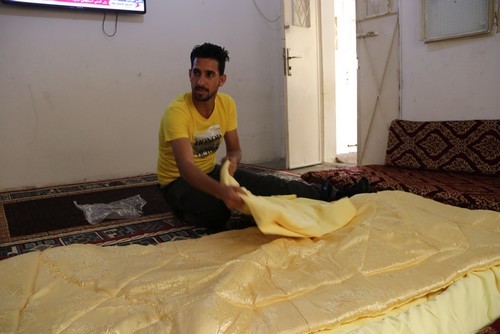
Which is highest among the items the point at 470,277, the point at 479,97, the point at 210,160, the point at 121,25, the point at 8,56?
the point at 121,25

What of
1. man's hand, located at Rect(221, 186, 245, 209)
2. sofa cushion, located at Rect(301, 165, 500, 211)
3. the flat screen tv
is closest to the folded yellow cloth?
man's hand, located at Rect(221, 186, 245, 209)

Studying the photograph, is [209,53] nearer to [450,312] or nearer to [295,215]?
[295,215]

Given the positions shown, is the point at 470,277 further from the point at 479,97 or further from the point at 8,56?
the point at 8,56

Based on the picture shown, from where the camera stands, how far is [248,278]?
1171 millimetres

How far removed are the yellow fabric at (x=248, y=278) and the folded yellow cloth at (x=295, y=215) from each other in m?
0.04

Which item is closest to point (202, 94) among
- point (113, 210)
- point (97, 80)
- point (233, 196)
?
point (233, 196)

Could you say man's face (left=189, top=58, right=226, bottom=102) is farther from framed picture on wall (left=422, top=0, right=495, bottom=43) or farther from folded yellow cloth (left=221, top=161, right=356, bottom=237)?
framed picture on wall (left=422, top=0, right=495, bottom=43)

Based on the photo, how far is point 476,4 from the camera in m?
2.78

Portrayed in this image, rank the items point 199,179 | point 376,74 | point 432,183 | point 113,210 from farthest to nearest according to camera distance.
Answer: point 376,74, point 113,210, point 432,183, point 199,179

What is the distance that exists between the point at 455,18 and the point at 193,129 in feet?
6.93

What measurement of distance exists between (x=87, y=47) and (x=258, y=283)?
341 cm

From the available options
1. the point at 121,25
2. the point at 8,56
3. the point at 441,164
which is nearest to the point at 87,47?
the point at 121,25

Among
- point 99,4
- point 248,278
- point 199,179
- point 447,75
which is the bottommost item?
point 248,278

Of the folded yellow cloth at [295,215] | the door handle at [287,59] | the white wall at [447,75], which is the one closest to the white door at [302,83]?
the door handle at [287,59]
